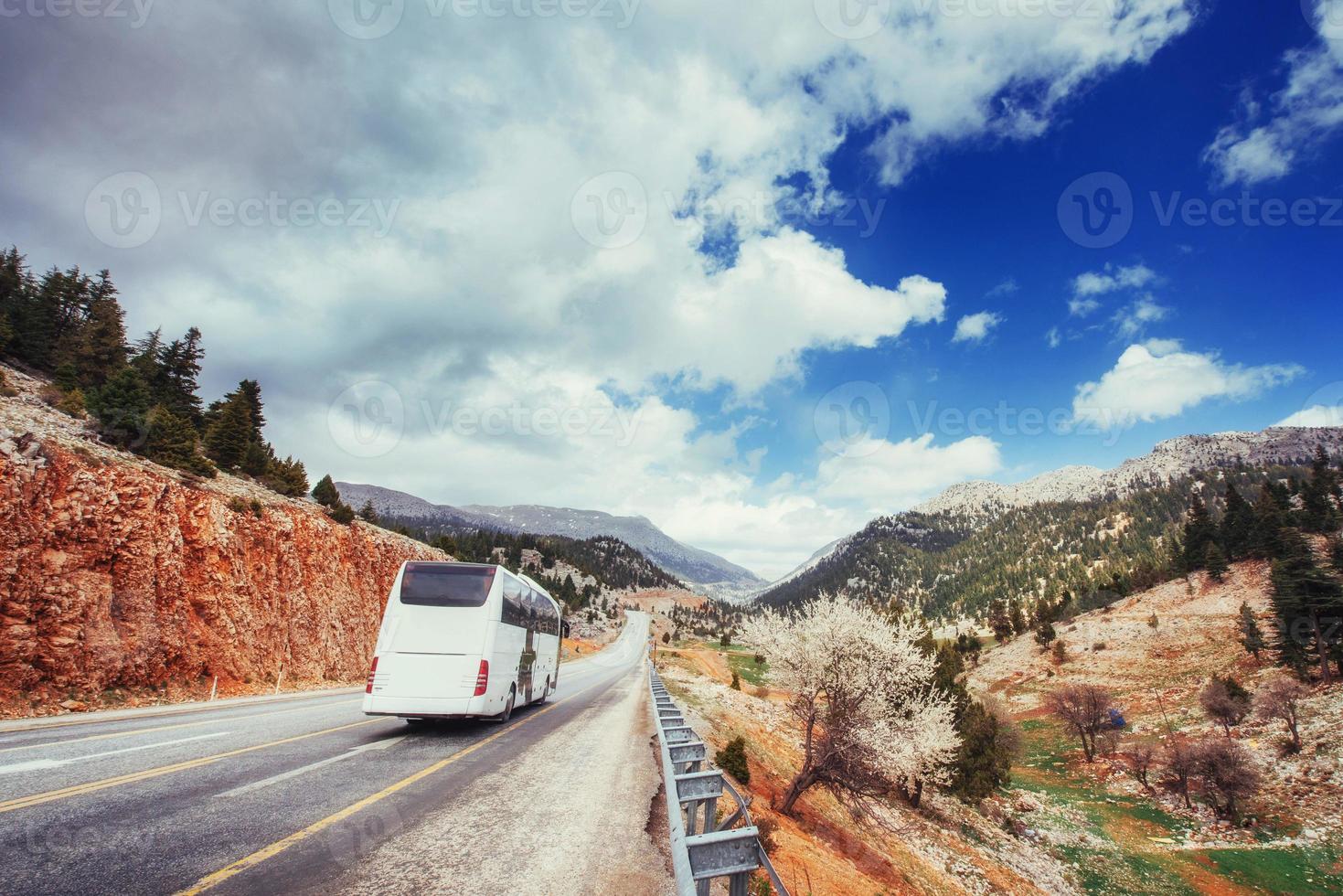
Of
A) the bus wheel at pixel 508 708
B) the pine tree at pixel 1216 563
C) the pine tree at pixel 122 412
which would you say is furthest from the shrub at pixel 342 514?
the pine tree at pixel 1216 563

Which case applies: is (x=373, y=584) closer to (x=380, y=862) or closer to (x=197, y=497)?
(x=197, y=497)

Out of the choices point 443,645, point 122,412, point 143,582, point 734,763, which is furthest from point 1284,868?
point 122,412

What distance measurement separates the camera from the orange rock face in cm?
1698

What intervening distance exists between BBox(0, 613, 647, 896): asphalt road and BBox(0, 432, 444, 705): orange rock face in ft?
24.0

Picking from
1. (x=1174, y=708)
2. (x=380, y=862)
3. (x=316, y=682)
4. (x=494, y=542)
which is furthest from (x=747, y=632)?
(x=494, y=542)

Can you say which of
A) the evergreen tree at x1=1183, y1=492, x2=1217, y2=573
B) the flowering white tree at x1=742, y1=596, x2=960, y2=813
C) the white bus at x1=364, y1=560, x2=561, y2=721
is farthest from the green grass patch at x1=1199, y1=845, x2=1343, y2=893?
the evergreen tree at x1=1183, y1=492, x2=1217, y2=573

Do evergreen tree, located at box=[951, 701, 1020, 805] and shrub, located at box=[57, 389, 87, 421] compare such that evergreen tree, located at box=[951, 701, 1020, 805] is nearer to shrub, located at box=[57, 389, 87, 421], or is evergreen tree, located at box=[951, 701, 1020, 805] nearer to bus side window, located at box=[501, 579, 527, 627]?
bus side window, located at box=[501, 579, 527, 627]

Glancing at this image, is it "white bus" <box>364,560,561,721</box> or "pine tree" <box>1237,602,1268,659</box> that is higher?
"pine tree" <box>1237,602,1268,659</box>

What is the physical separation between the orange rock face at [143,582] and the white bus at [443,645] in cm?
1292

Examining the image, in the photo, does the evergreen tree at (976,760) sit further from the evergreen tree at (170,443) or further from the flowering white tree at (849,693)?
the evergreen tree at (170,443)

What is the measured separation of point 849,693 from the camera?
19500 millimetres

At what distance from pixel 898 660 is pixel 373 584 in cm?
3791

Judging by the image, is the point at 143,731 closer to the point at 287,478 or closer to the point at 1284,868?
the point at 287,478

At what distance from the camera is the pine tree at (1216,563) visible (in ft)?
252
